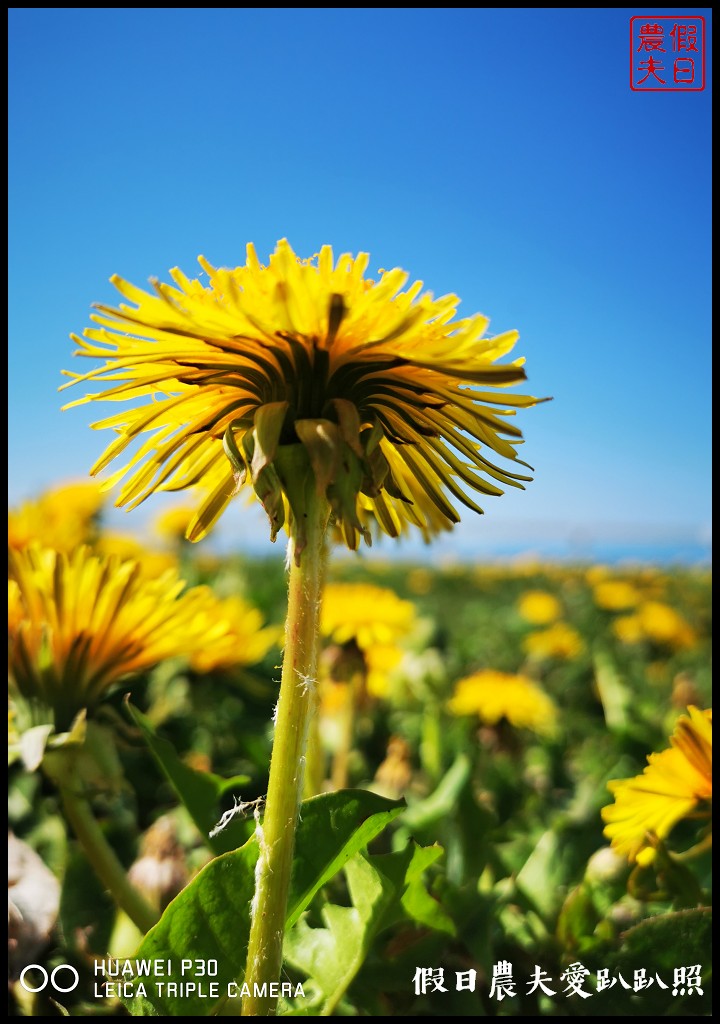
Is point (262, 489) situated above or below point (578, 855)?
above

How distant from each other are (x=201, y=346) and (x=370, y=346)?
0.53ft

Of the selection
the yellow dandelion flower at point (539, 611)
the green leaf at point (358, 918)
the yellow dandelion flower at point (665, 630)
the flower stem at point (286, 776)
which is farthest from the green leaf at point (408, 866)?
the yellow dandelion flower at point (539, 611)

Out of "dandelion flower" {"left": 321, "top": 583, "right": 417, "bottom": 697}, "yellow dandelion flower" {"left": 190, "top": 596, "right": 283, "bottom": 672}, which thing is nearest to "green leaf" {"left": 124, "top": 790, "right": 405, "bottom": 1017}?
"yellow dandelion flower" {"left": 190, "top": 596, "right": 283, "bottom": 672}

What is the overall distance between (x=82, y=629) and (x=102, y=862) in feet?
0.97

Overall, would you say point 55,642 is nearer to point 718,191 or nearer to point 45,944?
point 45,944

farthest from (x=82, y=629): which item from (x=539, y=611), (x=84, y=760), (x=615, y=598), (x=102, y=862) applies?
(x=615, y=598)

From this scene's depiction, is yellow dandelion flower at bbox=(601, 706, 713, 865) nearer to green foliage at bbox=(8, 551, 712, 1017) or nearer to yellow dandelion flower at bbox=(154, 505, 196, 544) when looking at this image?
green foliage at bbox=(8, 551, 712, 1017)

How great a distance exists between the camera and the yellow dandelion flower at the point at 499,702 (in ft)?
6.75

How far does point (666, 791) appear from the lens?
1058mm

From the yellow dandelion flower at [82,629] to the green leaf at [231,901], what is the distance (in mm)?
355

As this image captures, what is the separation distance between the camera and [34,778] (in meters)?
1.56

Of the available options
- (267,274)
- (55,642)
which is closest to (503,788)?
(55,642)

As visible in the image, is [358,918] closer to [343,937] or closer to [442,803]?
[343,937]

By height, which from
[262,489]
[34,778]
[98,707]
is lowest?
[34,778]
